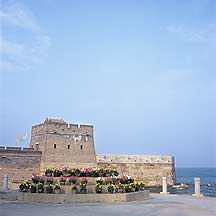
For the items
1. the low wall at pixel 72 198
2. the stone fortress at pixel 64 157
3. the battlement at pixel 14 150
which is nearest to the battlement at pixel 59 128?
the stone fortress at pixel 64 157

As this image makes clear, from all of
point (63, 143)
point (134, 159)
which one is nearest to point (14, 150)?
point (63, 143)

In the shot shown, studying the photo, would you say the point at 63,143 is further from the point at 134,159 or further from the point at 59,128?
the point at 134,159

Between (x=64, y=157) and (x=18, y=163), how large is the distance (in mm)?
4501

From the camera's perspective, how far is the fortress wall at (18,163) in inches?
1070

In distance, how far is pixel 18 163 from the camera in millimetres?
27938

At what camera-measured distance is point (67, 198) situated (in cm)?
1027

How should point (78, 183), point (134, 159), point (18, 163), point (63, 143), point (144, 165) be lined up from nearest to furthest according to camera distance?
point (78, 183) < point (18, 163) < point (63, 143) < point (134, 159) < point (144, 165)

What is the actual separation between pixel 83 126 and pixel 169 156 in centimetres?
1211

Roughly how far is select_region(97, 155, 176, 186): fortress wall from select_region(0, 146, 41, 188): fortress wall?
7.16 metres

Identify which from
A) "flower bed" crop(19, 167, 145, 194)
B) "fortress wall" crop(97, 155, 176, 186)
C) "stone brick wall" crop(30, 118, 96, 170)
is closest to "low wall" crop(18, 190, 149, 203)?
"flower bed" crop(19, 167, 145, 194)

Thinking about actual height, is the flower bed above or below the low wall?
above

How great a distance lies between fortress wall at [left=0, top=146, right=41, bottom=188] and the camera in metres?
27.2

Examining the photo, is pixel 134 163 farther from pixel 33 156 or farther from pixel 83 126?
pixel 33 156

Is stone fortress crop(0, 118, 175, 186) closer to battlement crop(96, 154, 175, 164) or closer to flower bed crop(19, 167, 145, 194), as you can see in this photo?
battlement crop(96, 154, 175, 164)
